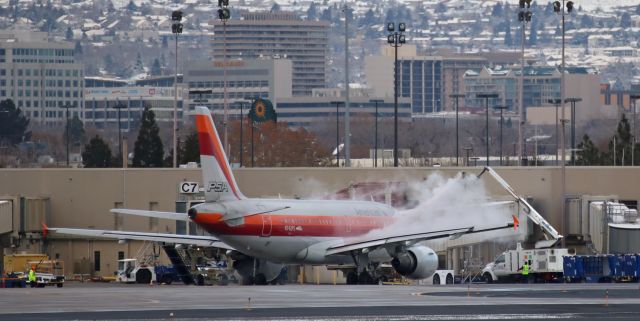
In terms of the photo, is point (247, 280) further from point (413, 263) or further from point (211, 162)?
point (211, 162)

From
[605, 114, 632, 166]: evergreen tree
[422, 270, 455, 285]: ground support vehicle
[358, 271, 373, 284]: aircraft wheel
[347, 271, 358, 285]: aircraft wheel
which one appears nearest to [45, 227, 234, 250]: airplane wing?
[347, 271, 358, 285]: aircraft wheel

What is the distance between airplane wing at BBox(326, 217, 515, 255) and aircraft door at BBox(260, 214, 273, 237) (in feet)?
13.0

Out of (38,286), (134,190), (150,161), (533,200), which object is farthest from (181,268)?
(150,161)

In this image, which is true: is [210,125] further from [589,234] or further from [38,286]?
[589,234]

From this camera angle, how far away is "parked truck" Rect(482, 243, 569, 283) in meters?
97.6

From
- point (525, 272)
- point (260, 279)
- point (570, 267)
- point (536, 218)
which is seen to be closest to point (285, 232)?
point (260, 279)

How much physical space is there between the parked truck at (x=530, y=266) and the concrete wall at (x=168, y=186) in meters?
12.3

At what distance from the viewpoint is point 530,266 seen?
9844cm

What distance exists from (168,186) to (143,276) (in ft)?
31.9

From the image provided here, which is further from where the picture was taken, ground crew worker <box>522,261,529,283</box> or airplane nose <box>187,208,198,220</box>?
ground crew worker <box>522,261,529,283</box>

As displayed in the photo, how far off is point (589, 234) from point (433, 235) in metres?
28.4

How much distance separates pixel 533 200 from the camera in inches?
4444

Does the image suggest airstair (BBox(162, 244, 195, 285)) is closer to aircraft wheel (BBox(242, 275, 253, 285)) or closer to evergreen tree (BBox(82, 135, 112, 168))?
aircraft wheel (BBox(242, 275, 253, 285))

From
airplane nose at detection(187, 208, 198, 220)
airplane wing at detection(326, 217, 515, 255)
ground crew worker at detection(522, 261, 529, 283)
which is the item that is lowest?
ground crew worker at detection(522, 261, 529, 283)
